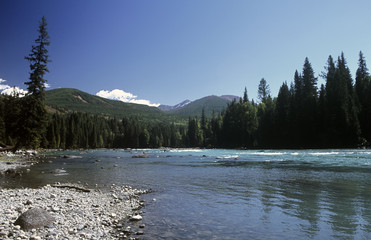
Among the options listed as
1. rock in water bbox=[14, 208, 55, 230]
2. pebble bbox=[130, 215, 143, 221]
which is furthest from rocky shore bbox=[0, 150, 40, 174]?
pebble bbox=[130, 215, 143, 221]

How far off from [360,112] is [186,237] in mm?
76306

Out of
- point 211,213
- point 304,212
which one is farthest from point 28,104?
point 304,212

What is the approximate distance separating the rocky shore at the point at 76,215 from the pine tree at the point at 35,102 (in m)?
28.0

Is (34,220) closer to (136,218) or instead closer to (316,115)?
(136,218)

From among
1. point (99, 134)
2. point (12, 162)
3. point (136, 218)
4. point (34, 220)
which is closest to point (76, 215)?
→ point (34, 220)

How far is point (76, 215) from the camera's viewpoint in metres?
8.86

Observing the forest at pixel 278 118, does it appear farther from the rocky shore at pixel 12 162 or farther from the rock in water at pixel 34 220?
the rock in water at pixel 34 220

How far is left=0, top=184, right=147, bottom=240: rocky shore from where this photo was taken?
6.96 m

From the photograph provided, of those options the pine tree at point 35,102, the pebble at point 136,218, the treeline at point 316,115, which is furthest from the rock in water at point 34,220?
the treeline at point 316,115

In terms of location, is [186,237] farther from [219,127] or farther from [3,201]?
[219,127]

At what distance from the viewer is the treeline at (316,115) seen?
210 ft

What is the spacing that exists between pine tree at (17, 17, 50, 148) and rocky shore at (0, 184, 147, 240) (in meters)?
28.0

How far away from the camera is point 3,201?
412 inches

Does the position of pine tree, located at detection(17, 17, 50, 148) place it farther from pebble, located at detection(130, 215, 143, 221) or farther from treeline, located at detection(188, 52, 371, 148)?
treeline, located at detection(188, 52, 371, 148)
